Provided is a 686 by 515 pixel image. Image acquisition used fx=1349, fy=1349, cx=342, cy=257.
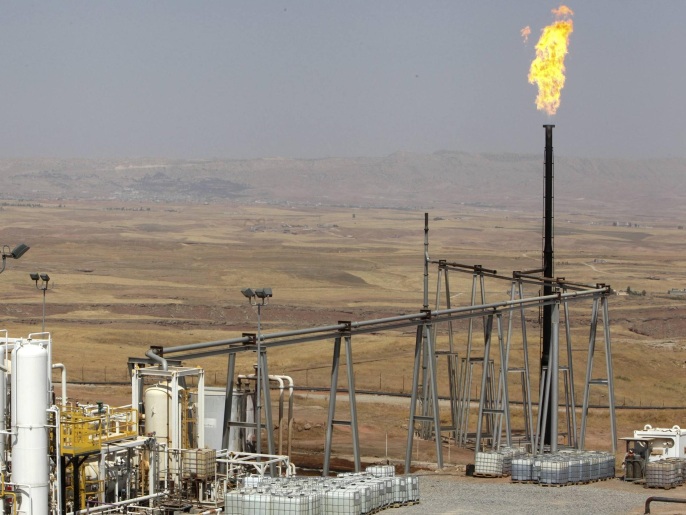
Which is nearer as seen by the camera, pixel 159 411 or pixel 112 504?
pixel 112 504

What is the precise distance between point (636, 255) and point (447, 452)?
119068 mm

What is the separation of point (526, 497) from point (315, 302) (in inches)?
2528

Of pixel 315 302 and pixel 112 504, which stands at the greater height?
pixel 315 302

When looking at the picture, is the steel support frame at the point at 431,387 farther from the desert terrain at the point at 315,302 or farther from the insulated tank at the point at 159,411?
the insulated tank at the point at 159,411

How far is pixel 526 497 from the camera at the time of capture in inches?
1143

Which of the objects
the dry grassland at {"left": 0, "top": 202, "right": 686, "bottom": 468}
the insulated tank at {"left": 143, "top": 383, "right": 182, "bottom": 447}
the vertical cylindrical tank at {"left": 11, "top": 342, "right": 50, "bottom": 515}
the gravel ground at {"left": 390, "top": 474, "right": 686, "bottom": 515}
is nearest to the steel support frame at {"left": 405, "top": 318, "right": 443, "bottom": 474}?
the gravel ground at {"left": 390, "top": 474, "right": 686, "bottom": 515}

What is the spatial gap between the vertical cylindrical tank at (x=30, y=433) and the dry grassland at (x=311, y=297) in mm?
17603

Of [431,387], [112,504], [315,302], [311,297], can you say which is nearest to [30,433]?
[112,504]

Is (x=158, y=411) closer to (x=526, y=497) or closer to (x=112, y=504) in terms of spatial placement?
(x=112, y=504)

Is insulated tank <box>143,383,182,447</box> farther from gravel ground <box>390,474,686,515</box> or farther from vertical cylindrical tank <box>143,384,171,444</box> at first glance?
gravel ground <box>390,474,686,515</box>

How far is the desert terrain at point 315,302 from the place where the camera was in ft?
165

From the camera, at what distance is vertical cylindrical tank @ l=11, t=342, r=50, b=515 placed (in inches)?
895

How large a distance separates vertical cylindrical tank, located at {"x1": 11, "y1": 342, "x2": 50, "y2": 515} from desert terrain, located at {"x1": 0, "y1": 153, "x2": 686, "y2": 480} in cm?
1553

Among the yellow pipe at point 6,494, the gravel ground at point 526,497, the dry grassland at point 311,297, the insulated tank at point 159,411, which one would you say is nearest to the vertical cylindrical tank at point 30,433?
the yellow pipe at point 6,494
